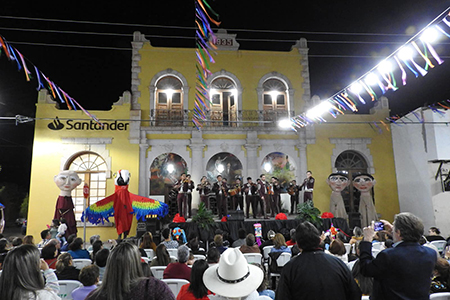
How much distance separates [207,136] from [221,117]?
1.13 meters

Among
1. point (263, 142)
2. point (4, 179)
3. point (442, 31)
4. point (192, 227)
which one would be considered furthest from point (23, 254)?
point (4, 179)

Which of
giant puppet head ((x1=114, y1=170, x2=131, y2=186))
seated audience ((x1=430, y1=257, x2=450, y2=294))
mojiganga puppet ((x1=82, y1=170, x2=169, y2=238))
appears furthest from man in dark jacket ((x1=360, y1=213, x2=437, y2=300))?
giant puppet head ((x1=114, y1=170, x2=131, y2=186))

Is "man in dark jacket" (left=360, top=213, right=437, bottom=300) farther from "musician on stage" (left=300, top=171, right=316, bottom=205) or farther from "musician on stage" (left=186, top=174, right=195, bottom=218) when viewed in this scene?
"musician on stage" (left=300, top=171, right=316, bottom=205)

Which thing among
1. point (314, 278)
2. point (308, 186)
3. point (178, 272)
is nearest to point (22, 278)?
point (314, 278)

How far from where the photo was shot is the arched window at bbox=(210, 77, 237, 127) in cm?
1329

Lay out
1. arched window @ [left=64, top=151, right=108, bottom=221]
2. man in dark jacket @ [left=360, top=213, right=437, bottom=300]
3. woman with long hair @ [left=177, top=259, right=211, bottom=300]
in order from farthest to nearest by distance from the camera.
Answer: arched window @ [left=64, top=151, right=108, bottom=221] → woman with long hair @ [left=177, top=259, right=211, bottom=300] → man in dark jacket @ [left=360, top=213, right=437, bottom=300]

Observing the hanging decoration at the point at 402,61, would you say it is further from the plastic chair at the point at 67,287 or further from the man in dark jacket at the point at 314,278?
the plastic chair at the point at 67,287

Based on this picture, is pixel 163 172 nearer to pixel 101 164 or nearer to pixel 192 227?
pixel 101 164

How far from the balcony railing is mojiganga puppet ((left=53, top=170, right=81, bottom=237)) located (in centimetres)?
379

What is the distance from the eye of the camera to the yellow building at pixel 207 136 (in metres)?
12.0

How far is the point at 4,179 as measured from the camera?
19047 millimetres

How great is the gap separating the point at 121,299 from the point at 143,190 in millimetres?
10792

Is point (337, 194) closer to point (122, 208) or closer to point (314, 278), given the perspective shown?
point (122, 208)

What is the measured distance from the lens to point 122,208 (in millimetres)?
9586
